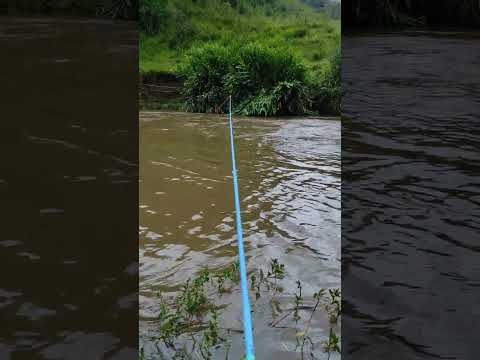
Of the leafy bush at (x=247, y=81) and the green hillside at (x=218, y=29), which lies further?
the green hillside at (x=218, y=29)

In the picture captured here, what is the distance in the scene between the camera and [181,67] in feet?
36.2

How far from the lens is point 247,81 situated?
32.1 ft

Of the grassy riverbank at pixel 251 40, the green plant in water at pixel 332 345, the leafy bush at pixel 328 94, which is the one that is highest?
the grassy riverbank at pixel 251 40

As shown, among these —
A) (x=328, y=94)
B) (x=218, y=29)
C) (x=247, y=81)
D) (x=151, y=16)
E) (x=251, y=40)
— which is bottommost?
(x=328, y=94)

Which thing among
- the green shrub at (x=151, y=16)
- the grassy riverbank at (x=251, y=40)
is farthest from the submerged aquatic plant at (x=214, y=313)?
the green shrub at (x=151, y=16)

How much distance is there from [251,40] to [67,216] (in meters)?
13.4

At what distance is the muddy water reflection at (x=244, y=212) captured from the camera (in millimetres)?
2670

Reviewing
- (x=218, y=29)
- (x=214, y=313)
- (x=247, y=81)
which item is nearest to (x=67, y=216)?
(x=214, y=313)

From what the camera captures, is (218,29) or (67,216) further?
(218,29)

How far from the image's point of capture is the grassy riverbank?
970cm

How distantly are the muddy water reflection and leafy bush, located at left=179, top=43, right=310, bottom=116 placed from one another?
2.52m

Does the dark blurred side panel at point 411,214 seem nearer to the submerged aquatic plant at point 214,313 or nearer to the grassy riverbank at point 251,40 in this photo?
the submerged aquatic plant at point 214,313

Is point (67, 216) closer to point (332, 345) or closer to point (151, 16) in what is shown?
point (332, 345)

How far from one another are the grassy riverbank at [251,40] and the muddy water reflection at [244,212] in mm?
3074
